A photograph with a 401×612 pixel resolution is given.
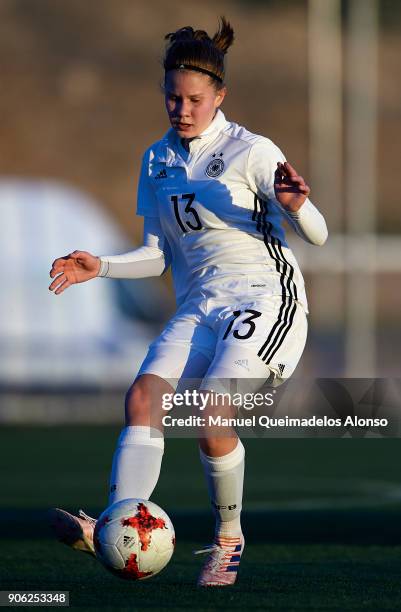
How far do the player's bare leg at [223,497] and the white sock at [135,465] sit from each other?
0.68ft

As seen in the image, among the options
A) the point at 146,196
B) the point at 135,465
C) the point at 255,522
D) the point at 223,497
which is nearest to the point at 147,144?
the point at 255,522

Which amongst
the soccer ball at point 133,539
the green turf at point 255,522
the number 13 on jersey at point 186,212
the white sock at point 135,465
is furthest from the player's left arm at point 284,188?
the green turf at point 255,522

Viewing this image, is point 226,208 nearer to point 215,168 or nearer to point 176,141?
point 215,168

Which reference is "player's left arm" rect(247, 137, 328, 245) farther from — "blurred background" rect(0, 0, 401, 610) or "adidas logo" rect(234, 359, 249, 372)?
"blurred background" rect(0, 0, 401, 610)

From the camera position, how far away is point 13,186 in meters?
18.7

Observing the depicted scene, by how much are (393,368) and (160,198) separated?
20.5m

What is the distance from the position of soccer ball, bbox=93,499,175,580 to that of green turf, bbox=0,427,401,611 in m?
0.11

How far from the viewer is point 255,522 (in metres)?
8.00

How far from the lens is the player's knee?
5.27 m

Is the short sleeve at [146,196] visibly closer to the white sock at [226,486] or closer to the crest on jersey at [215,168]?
the crest on jersey at [215,168]

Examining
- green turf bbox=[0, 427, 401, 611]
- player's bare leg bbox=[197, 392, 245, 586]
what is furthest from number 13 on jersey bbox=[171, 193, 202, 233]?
green turf bbox=[0, 427, 401, 611]

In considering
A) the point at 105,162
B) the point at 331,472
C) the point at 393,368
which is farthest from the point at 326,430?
the point at 105,162

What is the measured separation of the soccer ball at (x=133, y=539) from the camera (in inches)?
195

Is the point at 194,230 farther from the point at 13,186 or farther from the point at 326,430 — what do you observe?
the point at 13,186
